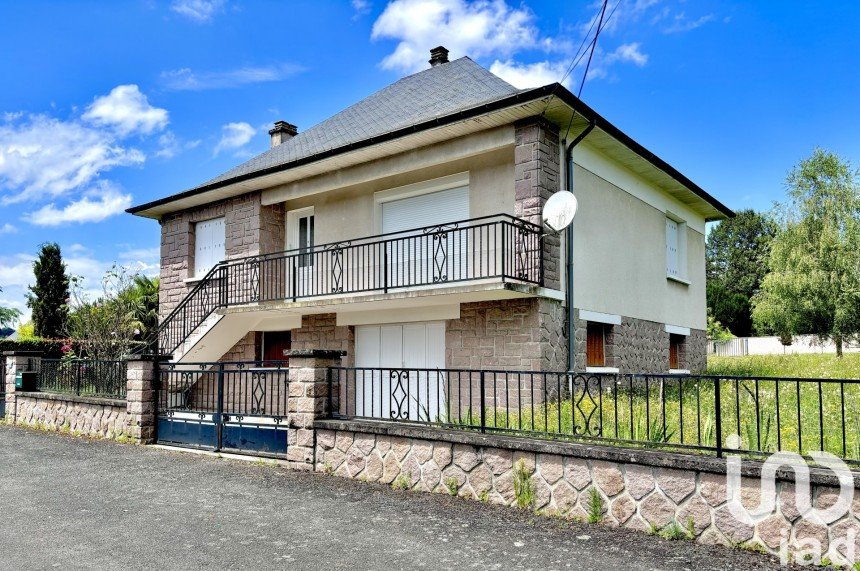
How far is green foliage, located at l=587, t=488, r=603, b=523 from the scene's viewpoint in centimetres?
584

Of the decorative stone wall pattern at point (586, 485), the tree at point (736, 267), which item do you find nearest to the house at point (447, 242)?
the decorative stone wall pattern at point (586, 485)

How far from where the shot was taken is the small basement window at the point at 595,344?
1234cm

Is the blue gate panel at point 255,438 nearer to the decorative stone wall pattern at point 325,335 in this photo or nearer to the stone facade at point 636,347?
the decorative stone wall pattern at point 325,335

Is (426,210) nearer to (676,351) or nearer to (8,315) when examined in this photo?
(676,351)

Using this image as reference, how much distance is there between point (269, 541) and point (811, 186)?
32383 mm

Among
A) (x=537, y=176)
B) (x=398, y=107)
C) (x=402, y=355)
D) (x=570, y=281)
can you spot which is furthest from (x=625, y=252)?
(x=398, y=107)

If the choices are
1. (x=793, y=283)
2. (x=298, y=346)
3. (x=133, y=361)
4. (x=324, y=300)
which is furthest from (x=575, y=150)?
(x=793, y=283)

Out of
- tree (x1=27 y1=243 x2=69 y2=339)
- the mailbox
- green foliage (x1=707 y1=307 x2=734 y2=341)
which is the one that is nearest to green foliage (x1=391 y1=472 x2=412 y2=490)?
the mailbox

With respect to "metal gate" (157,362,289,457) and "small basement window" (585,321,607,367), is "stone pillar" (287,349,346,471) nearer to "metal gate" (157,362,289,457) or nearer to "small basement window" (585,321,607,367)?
"metal gate" (157,362,289,457)

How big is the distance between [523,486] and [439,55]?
1205 centimetres

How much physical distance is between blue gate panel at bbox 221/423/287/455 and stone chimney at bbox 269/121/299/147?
1056cm

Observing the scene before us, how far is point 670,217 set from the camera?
1546 centimetres

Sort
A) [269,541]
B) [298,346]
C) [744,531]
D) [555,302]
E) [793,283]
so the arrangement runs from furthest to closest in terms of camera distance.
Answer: [793,283]
[298,346]
[555,302]
[269,541]
[744,531]

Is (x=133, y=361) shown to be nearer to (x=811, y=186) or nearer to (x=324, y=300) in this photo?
(x=324, y=300)
